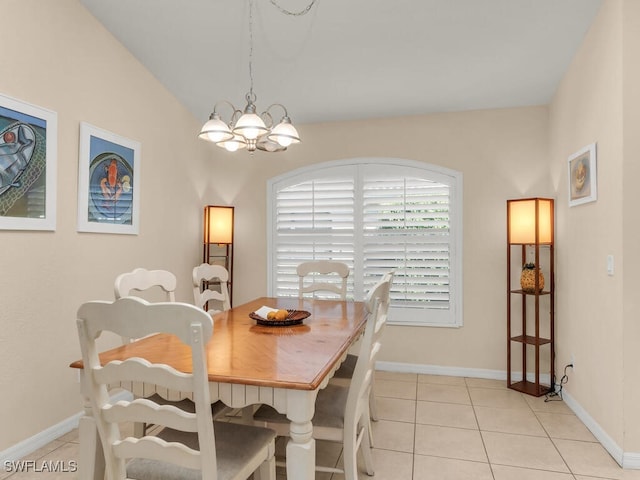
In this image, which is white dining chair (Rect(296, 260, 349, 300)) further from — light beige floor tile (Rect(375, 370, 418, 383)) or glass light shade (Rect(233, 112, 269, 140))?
glass light shade (Rect(233, 112, 269, 140))

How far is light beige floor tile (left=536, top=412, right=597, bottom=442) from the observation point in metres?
2.67

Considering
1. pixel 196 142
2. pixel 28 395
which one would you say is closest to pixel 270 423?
pixel 28 395

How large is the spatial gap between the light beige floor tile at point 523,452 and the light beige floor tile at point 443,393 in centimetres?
57

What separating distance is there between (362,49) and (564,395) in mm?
3035

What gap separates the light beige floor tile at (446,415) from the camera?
113 inches

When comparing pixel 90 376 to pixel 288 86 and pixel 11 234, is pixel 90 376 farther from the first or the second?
pixel 288 86

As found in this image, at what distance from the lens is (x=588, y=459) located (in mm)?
2389

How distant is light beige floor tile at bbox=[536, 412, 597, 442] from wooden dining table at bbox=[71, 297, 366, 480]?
61.9 inches

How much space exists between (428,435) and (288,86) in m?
2.89

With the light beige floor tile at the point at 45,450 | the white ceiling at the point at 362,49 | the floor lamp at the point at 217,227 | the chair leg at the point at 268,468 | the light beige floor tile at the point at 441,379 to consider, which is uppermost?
the white ceiling at the point at 362,49

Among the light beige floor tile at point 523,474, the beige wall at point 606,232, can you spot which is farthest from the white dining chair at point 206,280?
the beige wall at point 606,232

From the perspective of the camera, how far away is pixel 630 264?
2.31m

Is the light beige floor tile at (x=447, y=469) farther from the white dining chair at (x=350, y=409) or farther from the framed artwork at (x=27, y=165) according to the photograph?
the framed artwork at (x=27, y=165)

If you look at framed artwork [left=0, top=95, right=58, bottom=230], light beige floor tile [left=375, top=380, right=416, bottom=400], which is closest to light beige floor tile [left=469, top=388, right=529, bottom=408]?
light beige floor tile [left=375, top=380, right=416, bottom=400]
